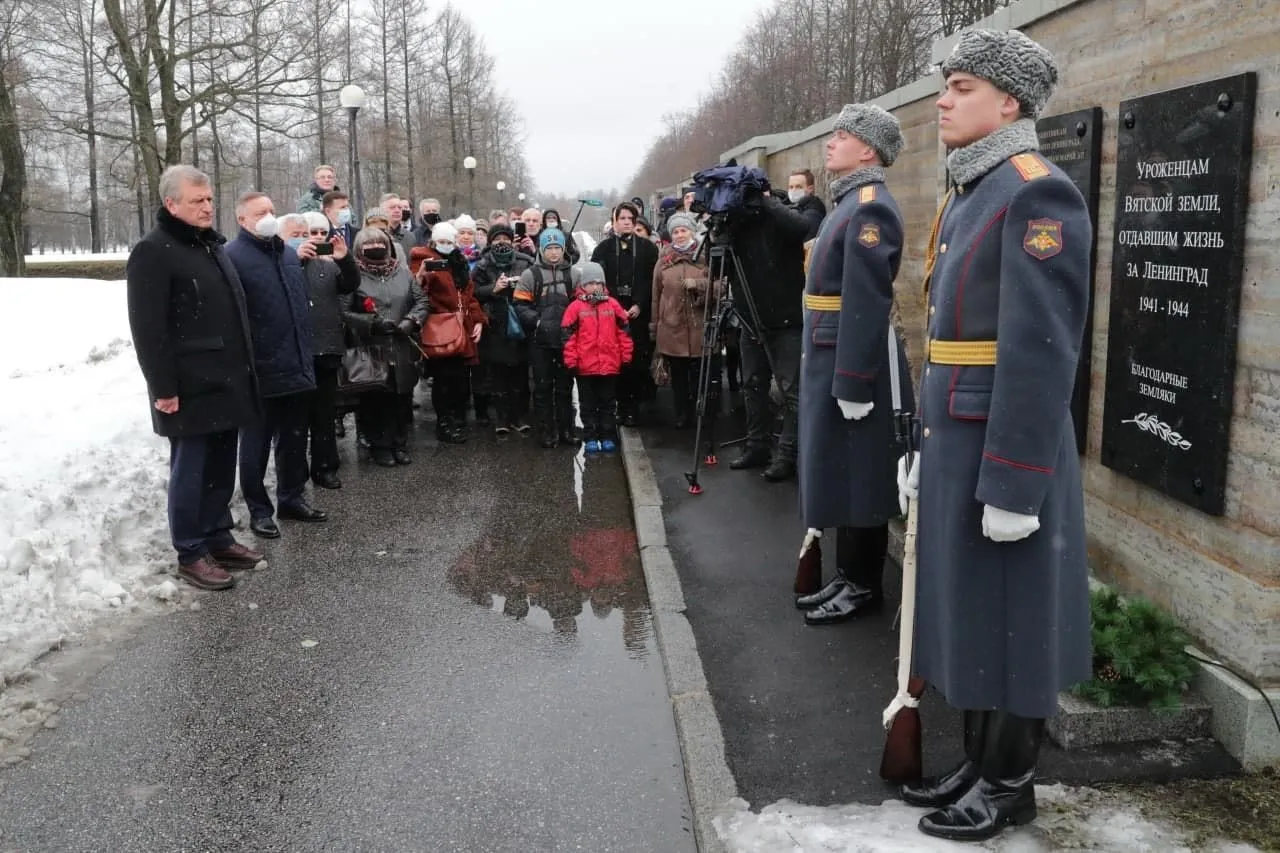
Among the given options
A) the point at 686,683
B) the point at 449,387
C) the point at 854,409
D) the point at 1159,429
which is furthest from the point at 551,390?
the point at 1159,429

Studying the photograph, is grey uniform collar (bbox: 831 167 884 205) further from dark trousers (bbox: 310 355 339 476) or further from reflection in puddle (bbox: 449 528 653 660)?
dark trousers (bbox: 310 355 339 476)

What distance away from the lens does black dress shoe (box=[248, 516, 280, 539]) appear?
6.63 meters

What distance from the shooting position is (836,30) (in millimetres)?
40594

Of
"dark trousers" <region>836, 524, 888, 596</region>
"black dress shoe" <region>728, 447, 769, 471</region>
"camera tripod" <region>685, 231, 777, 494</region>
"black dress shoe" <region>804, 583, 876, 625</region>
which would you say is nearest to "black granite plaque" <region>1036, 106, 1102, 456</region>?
"dark trousers" <region>836, 524, 888, 596</region>

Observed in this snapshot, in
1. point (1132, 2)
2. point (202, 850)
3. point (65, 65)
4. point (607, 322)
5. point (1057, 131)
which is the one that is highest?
point (65, 65)

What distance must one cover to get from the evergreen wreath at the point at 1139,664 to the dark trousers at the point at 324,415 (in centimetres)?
540

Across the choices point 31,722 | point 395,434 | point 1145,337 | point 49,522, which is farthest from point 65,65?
point 1145,337

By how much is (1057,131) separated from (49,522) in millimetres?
5342

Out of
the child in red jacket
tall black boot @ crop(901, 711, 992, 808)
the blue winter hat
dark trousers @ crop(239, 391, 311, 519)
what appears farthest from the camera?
the blue winter hat

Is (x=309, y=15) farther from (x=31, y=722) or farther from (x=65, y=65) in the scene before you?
(x=31, y=722)

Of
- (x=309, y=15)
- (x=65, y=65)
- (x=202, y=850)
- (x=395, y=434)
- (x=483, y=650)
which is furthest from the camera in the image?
(x=309, y=15)

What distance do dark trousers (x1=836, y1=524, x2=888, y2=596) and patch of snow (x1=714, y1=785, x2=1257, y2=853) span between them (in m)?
1.57

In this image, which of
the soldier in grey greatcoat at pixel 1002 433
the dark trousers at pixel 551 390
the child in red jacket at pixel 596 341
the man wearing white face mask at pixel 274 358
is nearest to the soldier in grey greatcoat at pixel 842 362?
the soldier in grey greatcoat at pixel 1002 433

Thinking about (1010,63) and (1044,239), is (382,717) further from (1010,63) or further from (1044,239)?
(1010,63)
